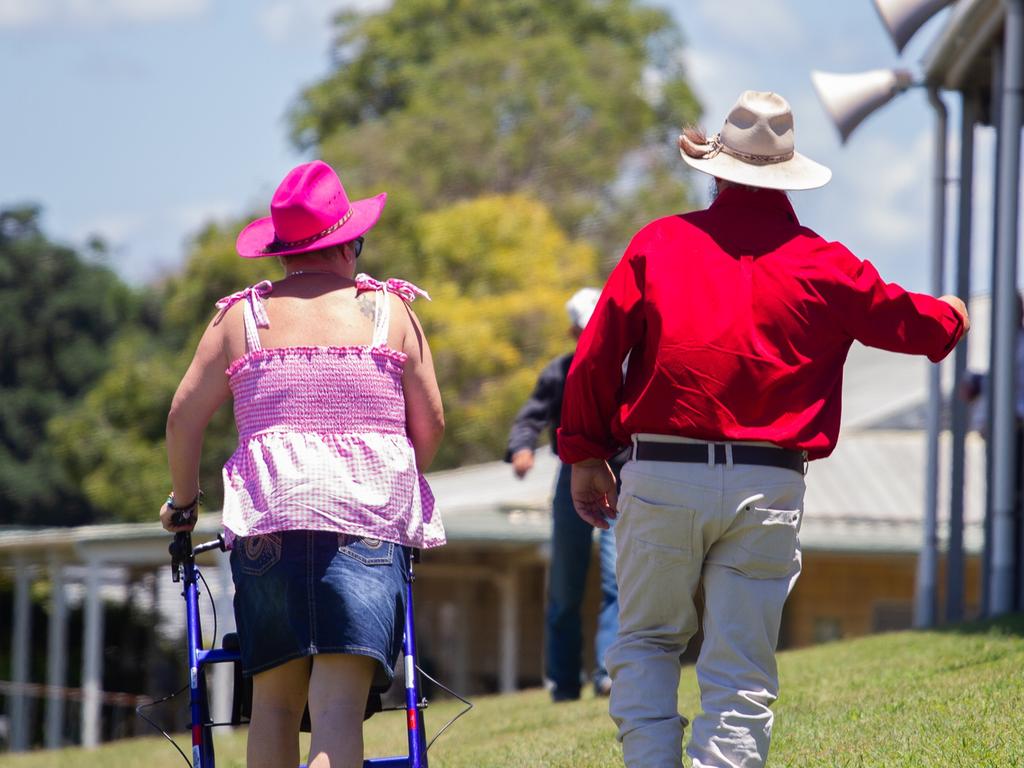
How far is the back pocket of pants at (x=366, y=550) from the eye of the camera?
4594 millimetres

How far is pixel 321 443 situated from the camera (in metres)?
4.64

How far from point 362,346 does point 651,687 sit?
1208 millimetres

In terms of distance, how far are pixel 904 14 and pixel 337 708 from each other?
7150mm

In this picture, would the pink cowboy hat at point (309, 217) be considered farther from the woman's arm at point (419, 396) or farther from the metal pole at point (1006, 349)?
the metal pole at point (1006, 349)

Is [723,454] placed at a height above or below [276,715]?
above

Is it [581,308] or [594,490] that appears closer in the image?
[594,490]

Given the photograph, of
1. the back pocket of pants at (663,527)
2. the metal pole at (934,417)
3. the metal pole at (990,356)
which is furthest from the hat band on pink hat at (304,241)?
the metal pole at (934,417)

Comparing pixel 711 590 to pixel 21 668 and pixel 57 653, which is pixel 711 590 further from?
pixel 21 668

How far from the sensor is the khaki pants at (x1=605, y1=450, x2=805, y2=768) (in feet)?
14.9

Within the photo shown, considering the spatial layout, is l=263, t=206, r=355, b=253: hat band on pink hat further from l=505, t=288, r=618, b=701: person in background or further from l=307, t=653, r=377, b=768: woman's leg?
l=505, t=288, r=618, b=701: person in background

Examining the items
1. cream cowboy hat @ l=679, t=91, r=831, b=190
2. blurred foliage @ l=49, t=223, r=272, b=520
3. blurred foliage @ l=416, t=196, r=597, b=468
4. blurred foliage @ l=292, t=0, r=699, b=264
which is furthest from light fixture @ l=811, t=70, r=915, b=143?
blurred foliage @ l=292, t=0, r=699, b=264

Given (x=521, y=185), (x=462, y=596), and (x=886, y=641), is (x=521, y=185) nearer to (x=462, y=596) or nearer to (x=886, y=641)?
(x=462, y=596)

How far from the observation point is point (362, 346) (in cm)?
471

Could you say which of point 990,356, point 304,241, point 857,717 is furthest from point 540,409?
point 304,241
